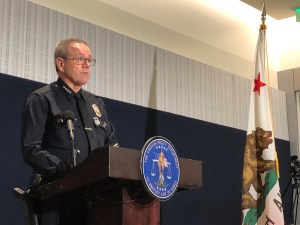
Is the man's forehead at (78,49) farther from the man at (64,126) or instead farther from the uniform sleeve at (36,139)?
the uniform sleeve at (36,139)

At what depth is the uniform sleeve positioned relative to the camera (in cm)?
207

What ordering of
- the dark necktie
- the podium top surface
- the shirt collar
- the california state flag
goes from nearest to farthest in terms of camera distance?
the podium top surface → the dark necktie → the shirt collar → the california state flag

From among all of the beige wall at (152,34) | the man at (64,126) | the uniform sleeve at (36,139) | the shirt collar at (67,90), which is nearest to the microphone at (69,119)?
the man at (64,126)

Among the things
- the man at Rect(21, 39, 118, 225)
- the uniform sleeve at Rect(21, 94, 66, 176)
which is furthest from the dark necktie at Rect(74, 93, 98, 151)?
the uniform sleeve at Rect(21, 94, 66, 176)

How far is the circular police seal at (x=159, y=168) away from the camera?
6.32 feet

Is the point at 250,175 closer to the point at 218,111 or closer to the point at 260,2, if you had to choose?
the point at 218,111

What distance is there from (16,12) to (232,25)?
3.02 meters

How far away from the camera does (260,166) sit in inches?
187

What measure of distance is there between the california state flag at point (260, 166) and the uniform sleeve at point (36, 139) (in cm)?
283

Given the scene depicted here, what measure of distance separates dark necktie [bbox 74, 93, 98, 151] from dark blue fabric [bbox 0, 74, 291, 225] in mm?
1492

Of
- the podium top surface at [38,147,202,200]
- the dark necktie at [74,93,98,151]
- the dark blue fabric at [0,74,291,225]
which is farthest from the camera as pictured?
the dark blue fabric at [0,74,291,225]

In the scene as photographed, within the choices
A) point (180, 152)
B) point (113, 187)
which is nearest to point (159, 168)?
point (113, 187)

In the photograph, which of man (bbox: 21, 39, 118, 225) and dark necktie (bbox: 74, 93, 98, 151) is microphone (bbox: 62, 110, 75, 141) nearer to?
man (bbox: 21, 39, 118, 225)

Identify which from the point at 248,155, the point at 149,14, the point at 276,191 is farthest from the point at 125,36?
the point at 276,191
